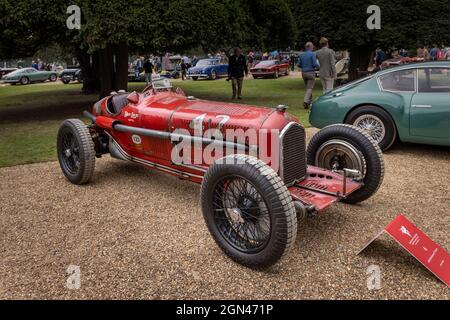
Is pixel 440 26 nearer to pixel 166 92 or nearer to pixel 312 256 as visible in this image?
pixel 166 92

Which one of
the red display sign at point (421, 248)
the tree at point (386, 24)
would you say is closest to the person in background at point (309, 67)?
the tree at point (386, 24)

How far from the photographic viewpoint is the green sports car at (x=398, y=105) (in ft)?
19.7

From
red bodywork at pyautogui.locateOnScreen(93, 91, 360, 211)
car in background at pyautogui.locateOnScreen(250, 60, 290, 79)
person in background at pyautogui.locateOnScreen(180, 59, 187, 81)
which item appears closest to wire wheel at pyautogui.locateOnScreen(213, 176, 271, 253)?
red bodywork at pyautogui.locateOnScreen(93, 91, 360, 211)

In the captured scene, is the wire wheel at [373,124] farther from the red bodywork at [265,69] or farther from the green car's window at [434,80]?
the red bodywork at [265,69]

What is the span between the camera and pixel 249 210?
10.9ft

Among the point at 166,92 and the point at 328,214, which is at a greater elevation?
the point at 166,92

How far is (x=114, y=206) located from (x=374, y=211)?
299 centimetres

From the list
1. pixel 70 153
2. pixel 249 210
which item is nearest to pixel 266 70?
pixel 70 153

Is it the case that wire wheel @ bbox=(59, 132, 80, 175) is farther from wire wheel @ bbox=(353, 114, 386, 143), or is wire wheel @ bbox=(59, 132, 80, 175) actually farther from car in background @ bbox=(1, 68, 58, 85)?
car in background @ bbox=(1, 68, 58, 85)

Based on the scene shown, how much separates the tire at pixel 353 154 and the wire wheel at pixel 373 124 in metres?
2.38

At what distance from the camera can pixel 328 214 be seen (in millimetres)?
4285

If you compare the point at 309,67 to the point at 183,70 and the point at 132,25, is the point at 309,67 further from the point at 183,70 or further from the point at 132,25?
the point at 183,70

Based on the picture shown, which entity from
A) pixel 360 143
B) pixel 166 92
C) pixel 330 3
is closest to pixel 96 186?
pixel 166 92

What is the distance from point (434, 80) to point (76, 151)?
18.2 ft
